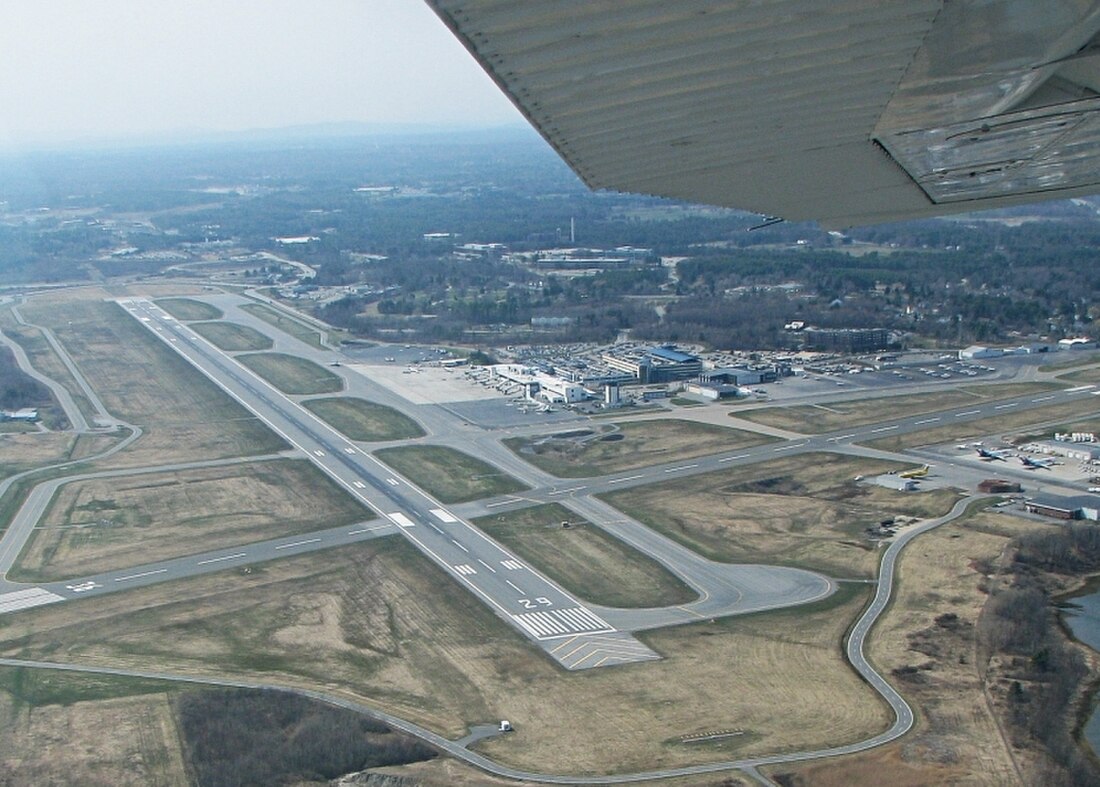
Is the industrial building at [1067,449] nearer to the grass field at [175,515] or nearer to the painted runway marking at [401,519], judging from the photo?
the painted runway marking at [401,519]

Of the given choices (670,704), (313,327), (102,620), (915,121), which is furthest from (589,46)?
(313,327)

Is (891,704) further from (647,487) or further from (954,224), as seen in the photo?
(954,224)

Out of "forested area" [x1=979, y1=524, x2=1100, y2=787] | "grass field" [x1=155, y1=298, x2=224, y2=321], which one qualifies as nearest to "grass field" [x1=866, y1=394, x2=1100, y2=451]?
"forested area" [x1=979, y1=524, x2=1100, y2=787]

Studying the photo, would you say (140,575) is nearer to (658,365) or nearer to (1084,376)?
(658,365)

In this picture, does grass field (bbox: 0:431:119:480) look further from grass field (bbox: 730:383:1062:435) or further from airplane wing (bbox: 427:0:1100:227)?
airplane wing (bbox: 427:0:1100:227)

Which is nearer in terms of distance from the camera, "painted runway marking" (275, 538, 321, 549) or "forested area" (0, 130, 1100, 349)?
"painted runway marking" (275, 538, 321, 549)

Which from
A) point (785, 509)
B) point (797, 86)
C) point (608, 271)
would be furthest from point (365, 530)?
point (608, 271)

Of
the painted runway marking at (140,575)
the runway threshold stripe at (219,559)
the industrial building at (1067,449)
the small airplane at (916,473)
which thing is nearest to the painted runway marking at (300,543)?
the runway threshold stripe at (219,559)
